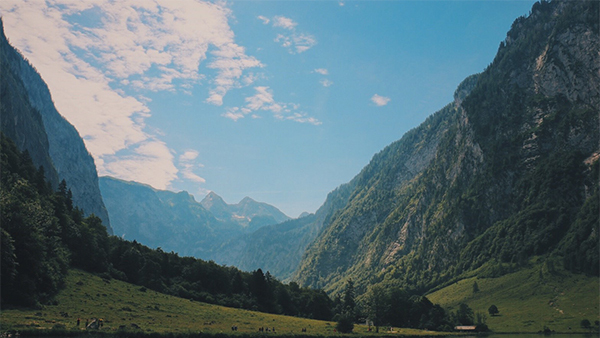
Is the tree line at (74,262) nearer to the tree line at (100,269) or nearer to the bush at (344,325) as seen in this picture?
the tree line at (100,269)

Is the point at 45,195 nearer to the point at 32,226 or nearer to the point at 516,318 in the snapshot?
the point at 32,226

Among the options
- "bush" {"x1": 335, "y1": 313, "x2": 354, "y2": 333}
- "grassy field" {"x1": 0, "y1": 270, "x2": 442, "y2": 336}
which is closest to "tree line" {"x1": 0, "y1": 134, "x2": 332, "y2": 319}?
"grassy field" {"x1": 0, "y1": 270, "x2": 442, "y2": 336}

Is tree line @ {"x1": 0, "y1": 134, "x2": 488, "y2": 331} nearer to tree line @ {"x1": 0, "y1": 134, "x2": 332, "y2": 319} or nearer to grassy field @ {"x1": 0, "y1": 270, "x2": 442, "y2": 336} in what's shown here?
tree line @ {"x1": 0, "y1": 134, "x2": 332, "y2": 319}

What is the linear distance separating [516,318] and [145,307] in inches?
6885

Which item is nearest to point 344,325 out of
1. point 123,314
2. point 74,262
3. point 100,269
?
point 123,314

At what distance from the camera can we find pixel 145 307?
97.2m

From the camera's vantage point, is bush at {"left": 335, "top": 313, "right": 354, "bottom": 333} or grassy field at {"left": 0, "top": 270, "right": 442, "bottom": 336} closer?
grassy field at {"left": 0, "top": 270, "right": 442, "bottom": 336}

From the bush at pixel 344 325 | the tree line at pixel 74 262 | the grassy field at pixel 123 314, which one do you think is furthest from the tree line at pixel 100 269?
the grassy field at pixel 123 314

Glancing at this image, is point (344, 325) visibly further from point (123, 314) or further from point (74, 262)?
point (74, 262)

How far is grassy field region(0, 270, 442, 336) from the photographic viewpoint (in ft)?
218

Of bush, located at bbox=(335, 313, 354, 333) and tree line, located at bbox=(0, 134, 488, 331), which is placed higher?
tree line, located at bbox=(0, 134, 488, 331)

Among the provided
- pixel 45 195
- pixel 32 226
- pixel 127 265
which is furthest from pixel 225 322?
pixel 45 195

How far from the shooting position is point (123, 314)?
83750 mm

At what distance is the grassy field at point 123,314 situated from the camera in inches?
→ 2611
